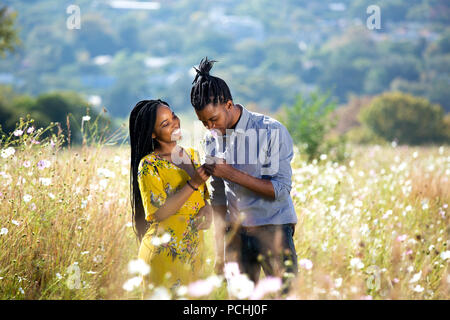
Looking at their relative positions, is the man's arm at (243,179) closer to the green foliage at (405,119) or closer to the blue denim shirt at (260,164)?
the blue denim shirt at (260,164)

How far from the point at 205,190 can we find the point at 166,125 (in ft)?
1.44

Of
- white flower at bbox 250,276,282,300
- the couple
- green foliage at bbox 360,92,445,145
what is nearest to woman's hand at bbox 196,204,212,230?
the couple

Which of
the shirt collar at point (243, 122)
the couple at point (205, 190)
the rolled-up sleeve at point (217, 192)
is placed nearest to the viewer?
the couple at point (205, 190)

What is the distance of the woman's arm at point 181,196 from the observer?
2.34 meters

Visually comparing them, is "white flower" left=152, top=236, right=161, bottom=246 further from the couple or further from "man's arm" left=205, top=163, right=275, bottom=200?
"man's arm" left=205, top=163, right=275, bottom=200

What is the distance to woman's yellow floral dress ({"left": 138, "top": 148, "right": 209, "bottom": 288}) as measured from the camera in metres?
2.41

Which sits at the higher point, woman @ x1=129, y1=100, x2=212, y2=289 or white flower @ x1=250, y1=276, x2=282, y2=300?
woman @ x1=129, y1=100, x2=212, y2=289

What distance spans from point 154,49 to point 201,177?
132790 mm

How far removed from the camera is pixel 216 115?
2531 mm

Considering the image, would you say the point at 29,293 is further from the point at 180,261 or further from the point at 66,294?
the point at 180,261

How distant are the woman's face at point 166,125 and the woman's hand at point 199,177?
27 centimetres

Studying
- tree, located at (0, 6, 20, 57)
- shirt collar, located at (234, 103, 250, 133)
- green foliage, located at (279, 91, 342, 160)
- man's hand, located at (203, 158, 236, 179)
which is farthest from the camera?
tree, located at (0, 6, 20, 57)

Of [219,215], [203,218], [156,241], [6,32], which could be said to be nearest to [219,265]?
[219,215]

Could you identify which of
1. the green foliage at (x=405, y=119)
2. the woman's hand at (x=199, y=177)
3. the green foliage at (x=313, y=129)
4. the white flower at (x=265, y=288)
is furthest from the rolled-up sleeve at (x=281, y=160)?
the green foliage at (x=405, y=119)
